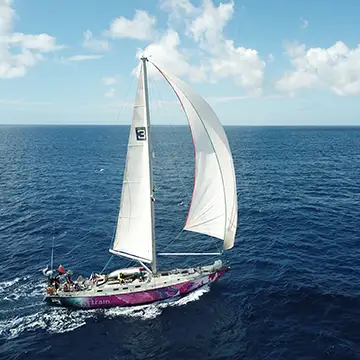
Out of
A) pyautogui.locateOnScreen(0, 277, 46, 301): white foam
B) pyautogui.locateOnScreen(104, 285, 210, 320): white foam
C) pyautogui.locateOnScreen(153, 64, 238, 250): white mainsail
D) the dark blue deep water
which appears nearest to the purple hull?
pyautogui.locateOnScreen(104, 285, 210, 320): white foam

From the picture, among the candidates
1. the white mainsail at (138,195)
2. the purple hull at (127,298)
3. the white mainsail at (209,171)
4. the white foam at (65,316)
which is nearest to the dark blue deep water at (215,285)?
the white foam at (65,316)

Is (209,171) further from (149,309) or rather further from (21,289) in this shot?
(21,289)

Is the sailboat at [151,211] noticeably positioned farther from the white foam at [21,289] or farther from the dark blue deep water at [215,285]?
the white foam at [21,289]

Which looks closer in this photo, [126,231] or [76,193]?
[126,231]

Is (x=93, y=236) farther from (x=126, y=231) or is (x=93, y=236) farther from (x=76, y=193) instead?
(x=76, y=193)

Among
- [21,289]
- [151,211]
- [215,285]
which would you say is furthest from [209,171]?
[21,289]

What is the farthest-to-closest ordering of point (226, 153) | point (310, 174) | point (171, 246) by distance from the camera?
point (310, 174) < point (171, 246) < point (226, 153)

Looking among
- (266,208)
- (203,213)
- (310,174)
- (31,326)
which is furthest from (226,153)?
(310,174)

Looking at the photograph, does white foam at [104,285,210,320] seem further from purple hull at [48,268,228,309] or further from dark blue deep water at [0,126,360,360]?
purple hull at [48,268,228,309]
